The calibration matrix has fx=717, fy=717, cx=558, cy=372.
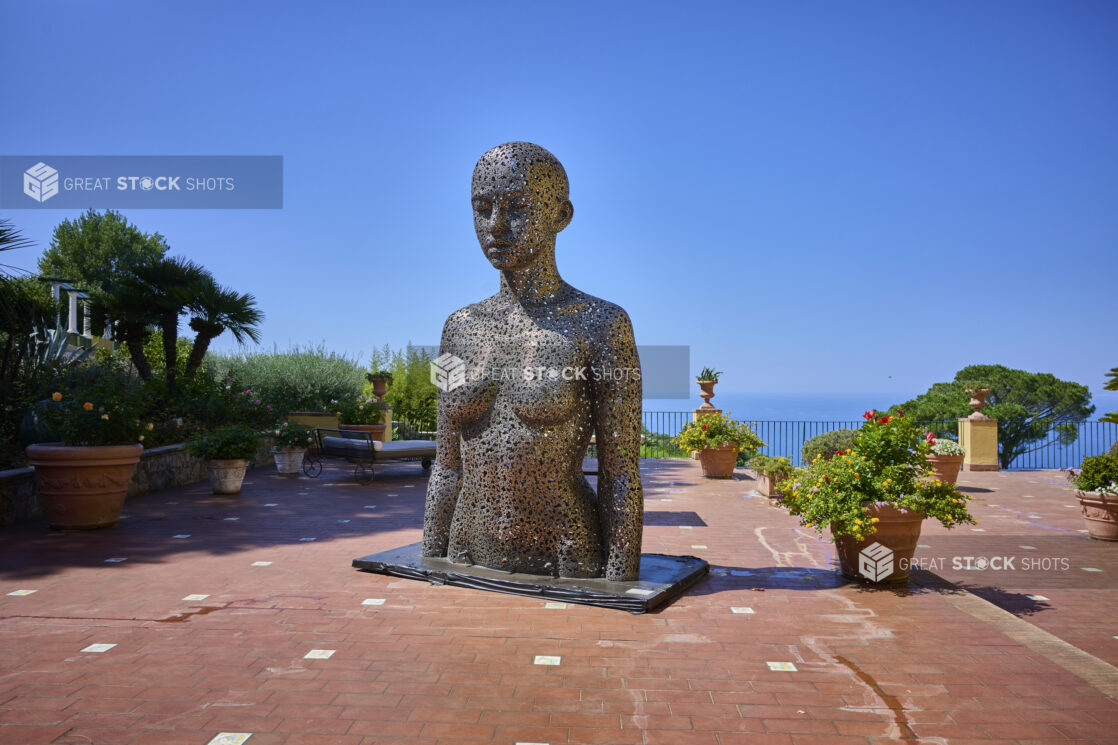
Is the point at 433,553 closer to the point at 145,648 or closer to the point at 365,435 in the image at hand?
the point at 145,648

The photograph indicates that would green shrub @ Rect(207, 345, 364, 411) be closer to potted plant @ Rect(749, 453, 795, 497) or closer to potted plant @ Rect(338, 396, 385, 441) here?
potted plant @ Rect(338, 396, 385, 441)

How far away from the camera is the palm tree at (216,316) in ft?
45.9

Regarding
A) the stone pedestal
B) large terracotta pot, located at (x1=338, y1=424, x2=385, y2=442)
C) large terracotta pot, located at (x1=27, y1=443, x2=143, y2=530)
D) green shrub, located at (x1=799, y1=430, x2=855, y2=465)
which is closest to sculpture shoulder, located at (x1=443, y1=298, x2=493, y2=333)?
large terracotta pot, located at (x1=27, y1=443, x2=143, y2=530)

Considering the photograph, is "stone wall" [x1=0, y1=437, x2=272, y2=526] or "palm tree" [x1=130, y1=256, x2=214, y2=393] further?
"palm tree" [x1=130, y1=256, x2=214, y2=393]

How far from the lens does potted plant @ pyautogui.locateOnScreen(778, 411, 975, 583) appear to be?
4.61 m

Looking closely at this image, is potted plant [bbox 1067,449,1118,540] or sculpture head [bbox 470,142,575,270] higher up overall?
sculpture head [bbox 470,142,575,270]

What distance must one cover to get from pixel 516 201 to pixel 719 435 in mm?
8480

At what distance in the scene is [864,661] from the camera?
10.9 ft

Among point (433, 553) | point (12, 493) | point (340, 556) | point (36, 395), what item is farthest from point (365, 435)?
point (433, 553)

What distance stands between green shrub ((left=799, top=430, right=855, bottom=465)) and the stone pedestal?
2698 mm

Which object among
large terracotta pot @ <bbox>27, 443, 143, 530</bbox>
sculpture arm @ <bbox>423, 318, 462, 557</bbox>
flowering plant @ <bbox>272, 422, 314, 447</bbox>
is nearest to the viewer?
sculpture arm @ <bbox>423, 318, 462, 557</bbox>

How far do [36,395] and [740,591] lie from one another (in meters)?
9.17

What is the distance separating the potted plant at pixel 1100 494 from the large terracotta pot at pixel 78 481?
9238 mm

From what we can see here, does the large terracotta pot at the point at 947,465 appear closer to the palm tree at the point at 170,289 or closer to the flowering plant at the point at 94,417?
the flowering plant at the point at 94,417
